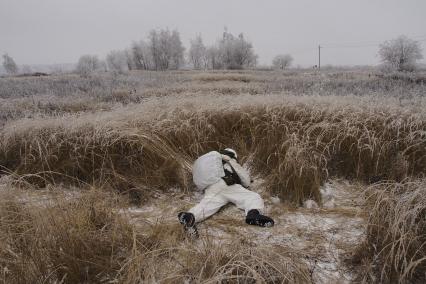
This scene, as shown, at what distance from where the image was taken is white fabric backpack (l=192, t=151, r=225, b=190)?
9.22 feet

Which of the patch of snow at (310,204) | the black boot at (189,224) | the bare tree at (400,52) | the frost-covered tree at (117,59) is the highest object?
the frost-covered tree at (117,59)

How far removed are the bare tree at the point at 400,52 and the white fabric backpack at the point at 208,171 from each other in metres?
35.7

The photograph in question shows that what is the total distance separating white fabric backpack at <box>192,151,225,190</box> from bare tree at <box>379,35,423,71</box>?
3565 centimetres

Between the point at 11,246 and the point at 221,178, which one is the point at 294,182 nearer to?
the point at 221,178

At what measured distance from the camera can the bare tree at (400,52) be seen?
31.4m

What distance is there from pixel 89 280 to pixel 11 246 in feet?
1.82

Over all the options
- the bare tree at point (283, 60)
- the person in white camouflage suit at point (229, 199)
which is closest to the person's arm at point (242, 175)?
the person in white camouflage suit at point (229, 199)

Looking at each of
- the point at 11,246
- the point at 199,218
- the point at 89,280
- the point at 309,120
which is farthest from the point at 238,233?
the point at 309,120

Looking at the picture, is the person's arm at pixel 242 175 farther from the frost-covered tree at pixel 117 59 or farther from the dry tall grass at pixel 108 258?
the frost-covered tree at pixel 117 59

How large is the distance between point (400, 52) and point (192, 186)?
3752 cm

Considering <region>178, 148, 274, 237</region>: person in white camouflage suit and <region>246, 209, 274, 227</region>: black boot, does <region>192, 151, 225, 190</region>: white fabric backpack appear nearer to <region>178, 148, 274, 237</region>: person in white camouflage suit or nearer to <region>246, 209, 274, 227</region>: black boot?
<region>178, 148, 274, 237</region>: person in white camouflage suit

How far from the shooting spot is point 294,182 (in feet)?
8.98

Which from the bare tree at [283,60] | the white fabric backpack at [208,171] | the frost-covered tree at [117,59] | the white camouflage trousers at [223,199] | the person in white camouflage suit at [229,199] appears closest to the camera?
the person in white camouflage suit at [229,199]

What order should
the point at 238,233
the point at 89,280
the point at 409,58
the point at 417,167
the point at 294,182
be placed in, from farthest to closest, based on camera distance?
the point at 409,58 < the point at 417,167 < the point at 294,182 < the point at 238,233 < the point at 89,280
